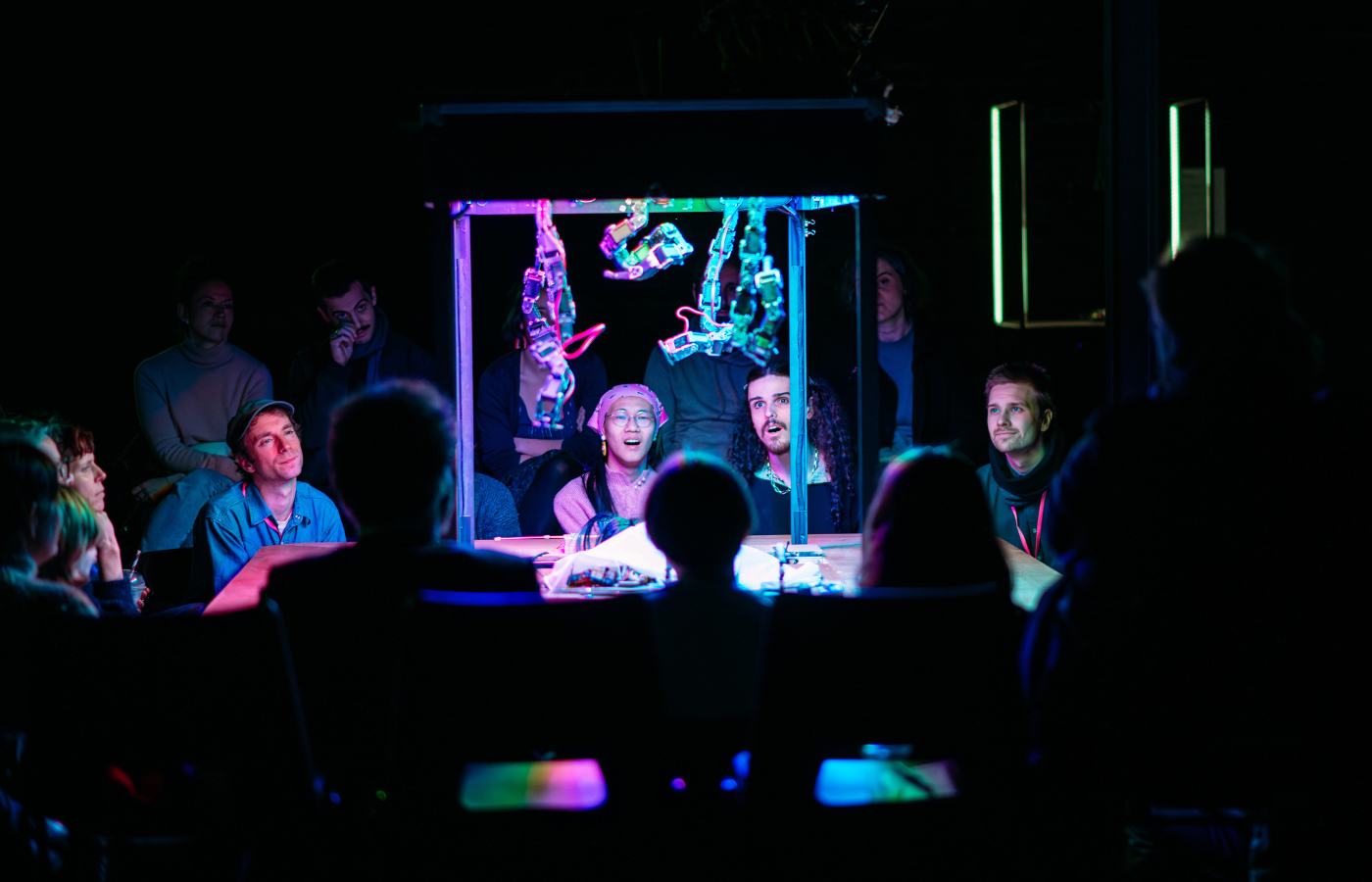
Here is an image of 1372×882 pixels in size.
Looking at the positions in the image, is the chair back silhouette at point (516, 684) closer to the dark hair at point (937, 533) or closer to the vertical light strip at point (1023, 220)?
the dark hair at point (937, 533)

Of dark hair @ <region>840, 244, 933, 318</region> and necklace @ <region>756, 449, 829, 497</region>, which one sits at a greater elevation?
dark hair @ <region>840, 244, 933, 318</region>

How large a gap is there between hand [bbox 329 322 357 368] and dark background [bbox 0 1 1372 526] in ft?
2.56

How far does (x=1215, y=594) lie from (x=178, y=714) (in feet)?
4.35

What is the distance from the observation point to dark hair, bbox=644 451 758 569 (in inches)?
74.1

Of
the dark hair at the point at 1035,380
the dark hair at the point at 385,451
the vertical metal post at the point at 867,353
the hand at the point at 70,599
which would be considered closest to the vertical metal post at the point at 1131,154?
the dark hair at the point at 1035,380

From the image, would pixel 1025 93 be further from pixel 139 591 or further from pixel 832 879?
pixel 832 879

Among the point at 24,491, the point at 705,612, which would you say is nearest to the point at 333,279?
the point at 24,491

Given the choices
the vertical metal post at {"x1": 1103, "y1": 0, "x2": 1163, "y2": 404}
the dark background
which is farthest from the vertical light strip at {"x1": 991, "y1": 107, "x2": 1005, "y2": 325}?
the vertical metal post at {"x1": 1103, "y1": 0, "x2": 1163, "y2": 404}

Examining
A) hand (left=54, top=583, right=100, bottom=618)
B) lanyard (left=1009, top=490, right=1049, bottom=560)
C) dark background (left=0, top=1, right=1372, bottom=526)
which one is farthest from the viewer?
dark background (left=0, top=1, right=1372, bottom=526)

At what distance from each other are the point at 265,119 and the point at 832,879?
426 centimetres

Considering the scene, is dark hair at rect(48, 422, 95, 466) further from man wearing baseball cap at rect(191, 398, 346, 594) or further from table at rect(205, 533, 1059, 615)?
table at rect(205, 533, 1059, 615)

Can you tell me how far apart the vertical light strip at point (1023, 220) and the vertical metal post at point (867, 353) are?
2.31 meters

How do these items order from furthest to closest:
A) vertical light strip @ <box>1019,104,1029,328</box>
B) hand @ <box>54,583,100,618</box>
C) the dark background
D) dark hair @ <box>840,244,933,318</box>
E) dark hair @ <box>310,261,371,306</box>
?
the dark background
vertical light strip @ <box>1019,104,1029,328</box>
dark hair @ <box>310,261,371,306</box>
dark hair @ <box>840,244,933,318</box>
hand @ <box>54,583,100,618</box>

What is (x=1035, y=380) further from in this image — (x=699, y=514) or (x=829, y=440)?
(x=699, y=514)
